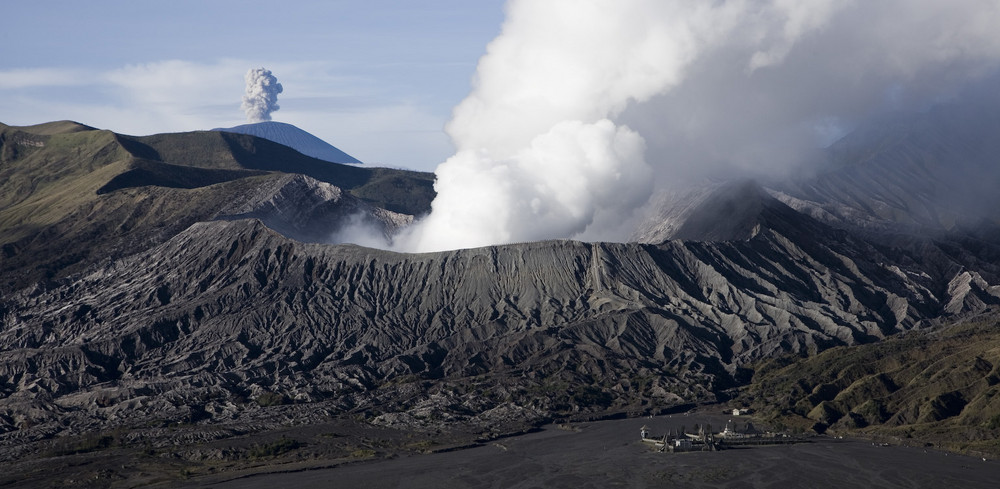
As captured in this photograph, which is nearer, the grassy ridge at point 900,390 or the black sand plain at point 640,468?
the black sand plain at point 640,468

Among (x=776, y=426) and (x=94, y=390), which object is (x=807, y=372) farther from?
(x=94, y=390)

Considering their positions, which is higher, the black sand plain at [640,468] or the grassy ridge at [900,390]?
the grassy ridge at [900,390]

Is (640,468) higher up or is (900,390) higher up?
(900,390)

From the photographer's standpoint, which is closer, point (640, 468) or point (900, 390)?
point (640, 468)

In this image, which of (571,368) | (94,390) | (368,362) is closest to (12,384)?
(94,390)

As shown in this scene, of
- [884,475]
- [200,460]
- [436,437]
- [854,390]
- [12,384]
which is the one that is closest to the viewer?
[884,475]
